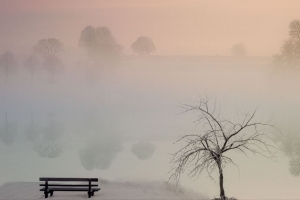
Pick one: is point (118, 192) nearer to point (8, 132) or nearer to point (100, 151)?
point (100, 151)

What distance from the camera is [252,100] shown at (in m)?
23.3

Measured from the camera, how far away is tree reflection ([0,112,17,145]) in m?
19.2

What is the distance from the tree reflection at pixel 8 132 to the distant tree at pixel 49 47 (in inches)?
235

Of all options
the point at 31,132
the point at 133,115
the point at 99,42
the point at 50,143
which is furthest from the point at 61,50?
the point at 50,143

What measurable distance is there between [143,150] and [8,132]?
19.0ft

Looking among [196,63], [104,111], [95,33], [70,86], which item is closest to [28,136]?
[104,111]

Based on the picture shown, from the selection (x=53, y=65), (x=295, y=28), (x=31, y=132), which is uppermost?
(x=53, y=65)

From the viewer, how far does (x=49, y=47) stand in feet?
90.3

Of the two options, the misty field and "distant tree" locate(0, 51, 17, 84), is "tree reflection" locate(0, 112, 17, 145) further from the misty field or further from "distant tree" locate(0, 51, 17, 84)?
"distant tree" locate(0, 51, 17, 84)

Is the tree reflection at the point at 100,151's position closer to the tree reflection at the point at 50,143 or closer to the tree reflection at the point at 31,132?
the tree reflection at the point at 50,143

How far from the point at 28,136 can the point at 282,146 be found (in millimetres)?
9096

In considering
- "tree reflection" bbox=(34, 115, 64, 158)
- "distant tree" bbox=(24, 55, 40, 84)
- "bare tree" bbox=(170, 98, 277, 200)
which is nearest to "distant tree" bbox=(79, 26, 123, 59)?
"distant tree" bbox=(24, 55, 40, 84)

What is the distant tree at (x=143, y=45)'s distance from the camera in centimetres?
2700

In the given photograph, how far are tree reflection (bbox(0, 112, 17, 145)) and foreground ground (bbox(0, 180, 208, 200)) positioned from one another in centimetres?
661
